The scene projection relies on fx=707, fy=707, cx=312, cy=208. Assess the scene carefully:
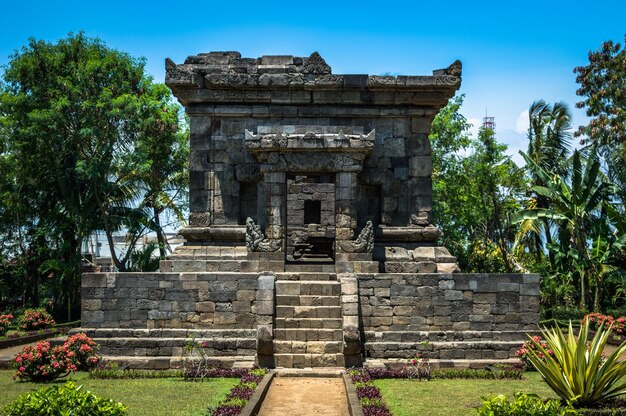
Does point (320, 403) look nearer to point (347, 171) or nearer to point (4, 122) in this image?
point (347, 171)

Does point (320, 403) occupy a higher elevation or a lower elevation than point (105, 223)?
lower

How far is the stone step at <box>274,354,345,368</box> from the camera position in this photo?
1313 cm

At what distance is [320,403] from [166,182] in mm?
21429

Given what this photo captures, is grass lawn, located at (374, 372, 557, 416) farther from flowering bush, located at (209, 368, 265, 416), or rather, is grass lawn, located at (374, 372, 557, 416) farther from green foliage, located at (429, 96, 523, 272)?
green foliage, located at (429, 96, 523, 272)

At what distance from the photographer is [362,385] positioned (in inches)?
438

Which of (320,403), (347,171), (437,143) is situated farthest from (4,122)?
(320,403)

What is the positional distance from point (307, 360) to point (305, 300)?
1585 millimetres

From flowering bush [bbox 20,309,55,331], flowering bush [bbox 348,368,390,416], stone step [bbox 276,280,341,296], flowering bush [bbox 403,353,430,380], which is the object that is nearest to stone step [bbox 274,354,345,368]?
flowering bush [bbox 348,368,390,416]

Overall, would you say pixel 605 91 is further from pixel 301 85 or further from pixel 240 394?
pixel 240 394

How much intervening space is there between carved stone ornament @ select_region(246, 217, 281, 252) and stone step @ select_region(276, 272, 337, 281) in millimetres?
686

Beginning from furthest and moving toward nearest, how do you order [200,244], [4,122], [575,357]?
[4,122] → [200,244] → [575,357]

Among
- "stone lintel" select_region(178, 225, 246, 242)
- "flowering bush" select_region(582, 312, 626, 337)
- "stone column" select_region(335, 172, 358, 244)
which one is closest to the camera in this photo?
"stone column" select_region(335, 172, 358, 244)

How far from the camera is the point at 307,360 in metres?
13.2

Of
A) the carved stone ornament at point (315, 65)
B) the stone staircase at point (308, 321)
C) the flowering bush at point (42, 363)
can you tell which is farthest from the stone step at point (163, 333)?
the carved stone ornament at point (315, 65)
